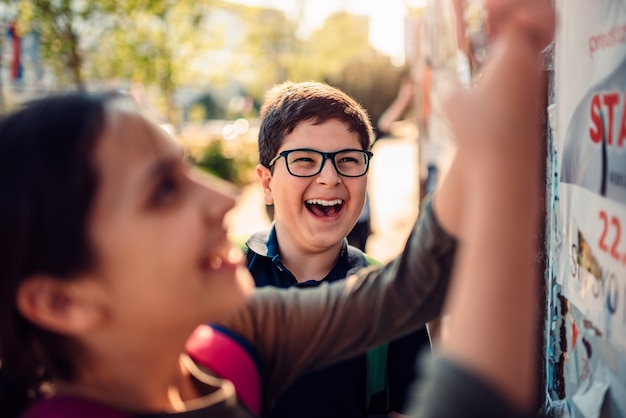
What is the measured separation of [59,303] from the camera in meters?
1.04

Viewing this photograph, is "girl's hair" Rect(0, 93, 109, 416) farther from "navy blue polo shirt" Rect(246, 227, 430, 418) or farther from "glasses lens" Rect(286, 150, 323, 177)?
"glasses lens" Rect(286, 150, 323, 177)

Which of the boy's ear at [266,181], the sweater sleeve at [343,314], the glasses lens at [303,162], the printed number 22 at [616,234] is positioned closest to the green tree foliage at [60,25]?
the boy's ear at [266,181]

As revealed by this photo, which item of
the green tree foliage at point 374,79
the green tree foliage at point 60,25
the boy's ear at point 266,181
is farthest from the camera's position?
the green tree foliage at point 374,79

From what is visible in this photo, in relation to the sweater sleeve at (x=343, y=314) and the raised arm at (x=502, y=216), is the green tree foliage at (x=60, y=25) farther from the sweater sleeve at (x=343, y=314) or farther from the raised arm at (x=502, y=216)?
Answer: the raised arm at (x=502, y=216)

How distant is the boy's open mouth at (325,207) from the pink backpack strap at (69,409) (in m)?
1.15

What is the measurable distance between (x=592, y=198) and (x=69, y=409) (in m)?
1.02

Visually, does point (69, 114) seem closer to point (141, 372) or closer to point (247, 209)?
point (141, 372)

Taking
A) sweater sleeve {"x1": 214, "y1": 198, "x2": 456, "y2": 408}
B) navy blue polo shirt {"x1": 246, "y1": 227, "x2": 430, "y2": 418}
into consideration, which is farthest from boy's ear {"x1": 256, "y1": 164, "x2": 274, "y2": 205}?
sweater sleeve {"x1": 214, "y1": 198, "x2": 456, "y2": 408}

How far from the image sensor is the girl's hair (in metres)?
1.00

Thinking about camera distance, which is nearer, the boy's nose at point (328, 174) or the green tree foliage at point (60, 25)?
the boy's nose at point (328, 174)

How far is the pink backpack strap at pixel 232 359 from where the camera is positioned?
1.20m

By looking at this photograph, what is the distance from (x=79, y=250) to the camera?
101 centimetres

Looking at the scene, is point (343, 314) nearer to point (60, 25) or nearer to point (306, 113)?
point (306, 113)

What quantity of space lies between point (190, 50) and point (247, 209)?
5.23 m
